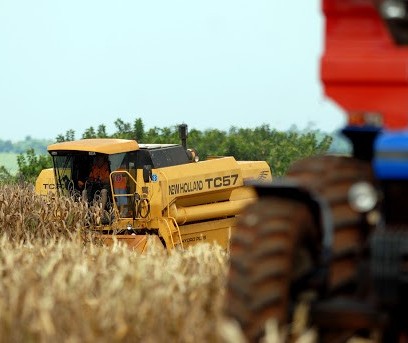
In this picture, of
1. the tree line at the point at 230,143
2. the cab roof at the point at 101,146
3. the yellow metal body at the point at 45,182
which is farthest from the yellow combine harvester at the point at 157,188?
the tree line at the point at 230,143

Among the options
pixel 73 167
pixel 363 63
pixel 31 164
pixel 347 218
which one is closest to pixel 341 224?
pixel 347 218

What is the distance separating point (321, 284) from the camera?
6.03 metres

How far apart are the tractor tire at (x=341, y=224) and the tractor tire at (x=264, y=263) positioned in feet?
0.47

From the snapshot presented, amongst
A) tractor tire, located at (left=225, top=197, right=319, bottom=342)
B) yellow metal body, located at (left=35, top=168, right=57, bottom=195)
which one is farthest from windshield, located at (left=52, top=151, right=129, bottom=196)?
tractor tire, located at (left=225, top=197, right=319, bottom=342)

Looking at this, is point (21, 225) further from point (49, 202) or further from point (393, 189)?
point (393, 189)

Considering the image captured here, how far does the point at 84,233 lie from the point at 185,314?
37.4ft

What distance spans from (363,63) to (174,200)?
49.2ft

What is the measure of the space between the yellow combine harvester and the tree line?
1102 centimetres

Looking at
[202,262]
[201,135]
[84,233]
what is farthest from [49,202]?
[201,135]

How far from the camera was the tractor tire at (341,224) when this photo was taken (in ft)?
19.4

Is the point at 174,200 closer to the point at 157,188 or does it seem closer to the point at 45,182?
the point at 157,188

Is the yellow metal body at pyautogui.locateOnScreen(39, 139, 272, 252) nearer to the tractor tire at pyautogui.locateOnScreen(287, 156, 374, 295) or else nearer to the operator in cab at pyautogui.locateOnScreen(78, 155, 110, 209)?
the operator in cab at pyautogui.locateOnScreen(78, 155, 110, 209)

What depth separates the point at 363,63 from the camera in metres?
6.11

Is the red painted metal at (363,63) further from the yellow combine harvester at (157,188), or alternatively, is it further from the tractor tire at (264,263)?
the yellow combine harvester at (157,188)
